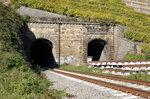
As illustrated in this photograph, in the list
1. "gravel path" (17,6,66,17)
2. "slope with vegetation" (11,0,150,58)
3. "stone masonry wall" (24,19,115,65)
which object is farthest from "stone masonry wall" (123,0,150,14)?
"gravel path" (17,6,66,17)

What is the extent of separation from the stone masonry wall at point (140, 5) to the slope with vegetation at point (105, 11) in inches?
72.3

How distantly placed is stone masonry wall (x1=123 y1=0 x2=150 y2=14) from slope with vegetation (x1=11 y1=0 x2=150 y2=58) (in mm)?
1837

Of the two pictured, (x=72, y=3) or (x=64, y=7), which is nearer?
(x=64, y=7)

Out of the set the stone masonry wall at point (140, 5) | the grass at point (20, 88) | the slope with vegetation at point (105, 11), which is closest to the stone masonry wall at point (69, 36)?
the slope with vegetation at point (105, 11)

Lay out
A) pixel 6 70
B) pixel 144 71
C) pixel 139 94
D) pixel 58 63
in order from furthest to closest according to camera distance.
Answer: pixel 58 63, pixel 144 71, pixel 6 70, pixel 139 94

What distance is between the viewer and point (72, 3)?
35750mm

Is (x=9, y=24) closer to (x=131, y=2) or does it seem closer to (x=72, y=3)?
(x=72, y=3)

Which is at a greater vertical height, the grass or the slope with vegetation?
the slope with vegetation

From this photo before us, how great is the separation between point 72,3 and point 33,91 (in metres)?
27.9

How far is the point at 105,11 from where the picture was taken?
115 ft

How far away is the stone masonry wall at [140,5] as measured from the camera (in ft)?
137

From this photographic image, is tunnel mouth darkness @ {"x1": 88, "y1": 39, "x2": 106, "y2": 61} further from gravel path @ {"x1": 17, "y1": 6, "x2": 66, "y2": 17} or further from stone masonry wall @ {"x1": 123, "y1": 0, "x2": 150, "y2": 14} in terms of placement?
stone masonry wall @ {"x1": 123, "y1": 0, "x2": 150, "y2": 14}

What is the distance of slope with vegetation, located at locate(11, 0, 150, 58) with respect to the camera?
2839 cm

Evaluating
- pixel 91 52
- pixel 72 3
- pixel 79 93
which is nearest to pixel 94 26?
pixel 91 52
